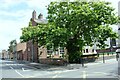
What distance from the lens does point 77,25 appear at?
1501 inches

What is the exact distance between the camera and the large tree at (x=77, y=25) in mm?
36688

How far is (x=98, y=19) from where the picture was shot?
126 feet

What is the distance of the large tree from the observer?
36688 mm

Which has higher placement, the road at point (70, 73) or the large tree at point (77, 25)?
the large tree at point (77, 25)

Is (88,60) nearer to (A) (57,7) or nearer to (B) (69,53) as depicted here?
(B) (69,53)

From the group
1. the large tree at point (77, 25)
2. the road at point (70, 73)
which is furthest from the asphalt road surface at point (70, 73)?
the large tree at point (77, 25)

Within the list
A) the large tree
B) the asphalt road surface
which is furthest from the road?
the large tree

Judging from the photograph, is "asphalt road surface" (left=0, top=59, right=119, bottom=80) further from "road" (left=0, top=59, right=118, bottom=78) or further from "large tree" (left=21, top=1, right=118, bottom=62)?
"large tree" (left=21, top=1, right=118, bottom=62)

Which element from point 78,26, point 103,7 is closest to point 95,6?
point 103,7

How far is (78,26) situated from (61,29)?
3309mm

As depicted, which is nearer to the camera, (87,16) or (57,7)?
(87,16)

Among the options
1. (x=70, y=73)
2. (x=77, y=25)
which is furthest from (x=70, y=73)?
(x=77, y=25)

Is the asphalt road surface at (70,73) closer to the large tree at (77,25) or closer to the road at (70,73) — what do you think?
the road at (70,73)

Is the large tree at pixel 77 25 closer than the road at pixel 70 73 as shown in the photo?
No
